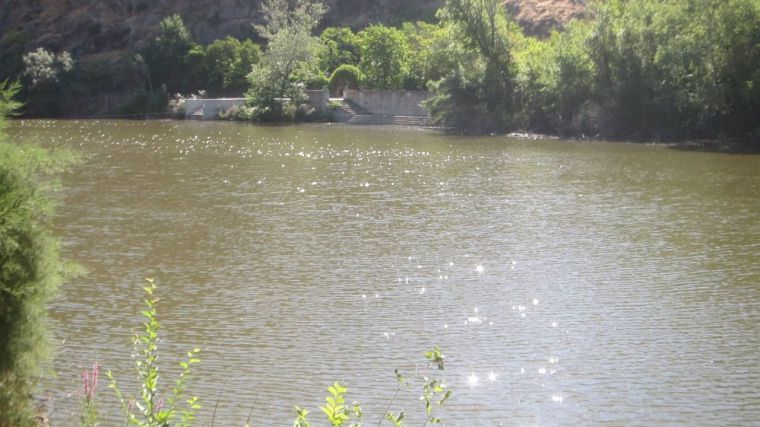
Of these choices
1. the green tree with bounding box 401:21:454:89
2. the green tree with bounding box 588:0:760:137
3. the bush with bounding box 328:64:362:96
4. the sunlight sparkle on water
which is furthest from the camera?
the bush with bounding box 328:64:362:96

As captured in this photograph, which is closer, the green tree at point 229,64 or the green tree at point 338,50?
the green tree at point 338,50

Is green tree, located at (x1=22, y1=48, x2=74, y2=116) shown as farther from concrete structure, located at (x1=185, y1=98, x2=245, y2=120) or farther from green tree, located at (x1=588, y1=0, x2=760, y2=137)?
green tree, located at (x1=588, y1=0, x2=760, y2=137)

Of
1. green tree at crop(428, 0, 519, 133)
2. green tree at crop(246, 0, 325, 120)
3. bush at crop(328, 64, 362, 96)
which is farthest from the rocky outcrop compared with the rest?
green tree at crop(246, 0, 325, 120)

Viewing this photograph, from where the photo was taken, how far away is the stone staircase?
57062 millimetres

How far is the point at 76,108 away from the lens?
6738cm

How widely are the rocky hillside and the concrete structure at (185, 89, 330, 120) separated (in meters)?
13.2

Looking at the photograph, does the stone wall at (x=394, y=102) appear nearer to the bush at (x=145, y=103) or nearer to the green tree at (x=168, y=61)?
the bush at (x=145, y=103)

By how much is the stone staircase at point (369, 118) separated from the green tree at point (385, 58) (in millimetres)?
2600

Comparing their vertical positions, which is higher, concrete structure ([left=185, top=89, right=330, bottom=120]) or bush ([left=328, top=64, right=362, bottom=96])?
bush ([left=328, top=64, right=362, bottom=96])

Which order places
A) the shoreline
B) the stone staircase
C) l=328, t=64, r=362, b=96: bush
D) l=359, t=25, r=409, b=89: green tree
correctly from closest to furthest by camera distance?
the shoreline
the stone staircase
l=359, t=25, r=409, b=89: green tree
l=328, t=64, r=362, b=96: bush

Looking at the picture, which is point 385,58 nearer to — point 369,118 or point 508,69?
point 369,118

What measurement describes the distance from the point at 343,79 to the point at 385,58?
138 inches

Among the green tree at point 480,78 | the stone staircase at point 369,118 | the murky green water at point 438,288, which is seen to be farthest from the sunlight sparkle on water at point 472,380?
the stone staircase at point 369,118

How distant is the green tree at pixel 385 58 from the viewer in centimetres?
6016
